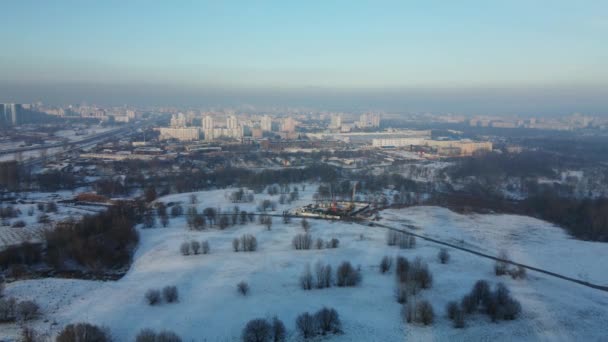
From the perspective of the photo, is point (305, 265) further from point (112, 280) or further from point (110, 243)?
point (110, 243)

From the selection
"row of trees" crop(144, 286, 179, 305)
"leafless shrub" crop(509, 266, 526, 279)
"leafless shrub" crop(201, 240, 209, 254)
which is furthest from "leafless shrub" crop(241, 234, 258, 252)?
"leafless shrub" crop(509, 266, 526, 279)

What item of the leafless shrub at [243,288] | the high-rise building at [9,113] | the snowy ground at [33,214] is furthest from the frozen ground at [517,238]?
the high-rise building at [9,113]

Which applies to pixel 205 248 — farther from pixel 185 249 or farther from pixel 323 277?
pixel 323 277

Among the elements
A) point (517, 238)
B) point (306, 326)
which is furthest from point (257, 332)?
point (517, 238)

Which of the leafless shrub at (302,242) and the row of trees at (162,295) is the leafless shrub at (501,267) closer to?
the leafless shrub at (302,242)

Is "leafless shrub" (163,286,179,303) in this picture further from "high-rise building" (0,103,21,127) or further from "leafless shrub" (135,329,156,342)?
"high-rise building" (0,103,21,127)

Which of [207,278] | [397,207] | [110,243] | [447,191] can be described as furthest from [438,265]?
[447,191]
